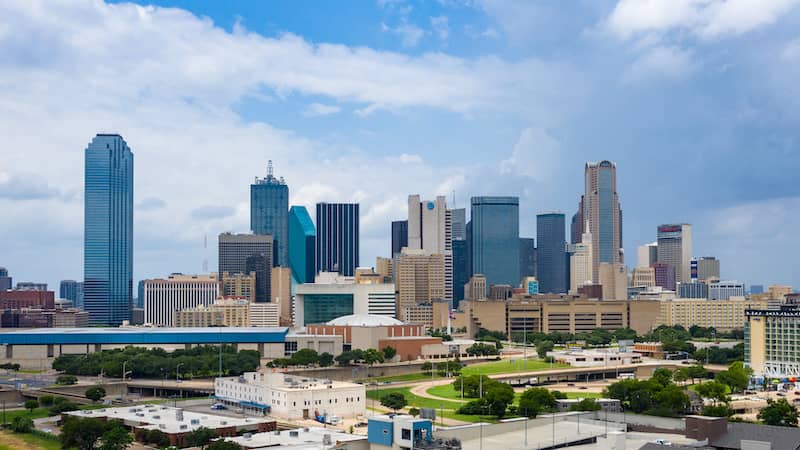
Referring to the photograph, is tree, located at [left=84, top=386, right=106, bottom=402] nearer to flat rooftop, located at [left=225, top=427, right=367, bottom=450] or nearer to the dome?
flat rooftop, located at [left=225, top=427, right=367, bottom=450]

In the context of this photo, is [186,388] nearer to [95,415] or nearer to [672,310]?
[95,415]

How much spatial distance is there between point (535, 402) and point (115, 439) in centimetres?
3133

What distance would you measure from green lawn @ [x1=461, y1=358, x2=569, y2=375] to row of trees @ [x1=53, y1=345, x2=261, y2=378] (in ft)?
81.0

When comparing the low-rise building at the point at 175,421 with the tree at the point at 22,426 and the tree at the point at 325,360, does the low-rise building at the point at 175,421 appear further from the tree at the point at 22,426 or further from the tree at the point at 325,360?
the tree at the point at 325,360

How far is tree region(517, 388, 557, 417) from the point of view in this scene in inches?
3012

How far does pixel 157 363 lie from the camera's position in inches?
4220

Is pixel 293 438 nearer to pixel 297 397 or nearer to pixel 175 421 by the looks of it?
pixel 175 421

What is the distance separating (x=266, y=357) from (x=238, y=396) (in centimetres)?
4534

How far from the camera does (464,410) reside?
80500 mm

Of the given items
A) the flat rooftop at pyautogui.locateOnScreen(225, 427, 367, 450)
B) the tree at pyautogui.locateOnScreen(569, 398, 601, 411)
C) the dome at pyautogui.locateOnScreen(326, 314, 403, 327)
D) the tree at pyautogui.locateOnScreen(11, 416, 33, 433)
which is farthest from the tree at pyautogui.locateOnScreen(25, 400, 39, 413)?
the dome at pyautogui.locateOnScreen(326, 314, 403, 327)

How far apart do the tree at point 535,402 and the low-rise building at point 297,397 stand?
12486 mm

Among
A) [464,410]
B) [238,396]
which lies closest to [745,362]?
[464,410]

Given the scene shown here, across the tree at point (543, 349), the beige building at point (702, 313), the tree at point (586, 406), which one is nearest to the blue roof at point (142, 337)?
the tree at point (543, 349)

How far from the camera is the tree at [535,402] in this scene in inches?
3012
